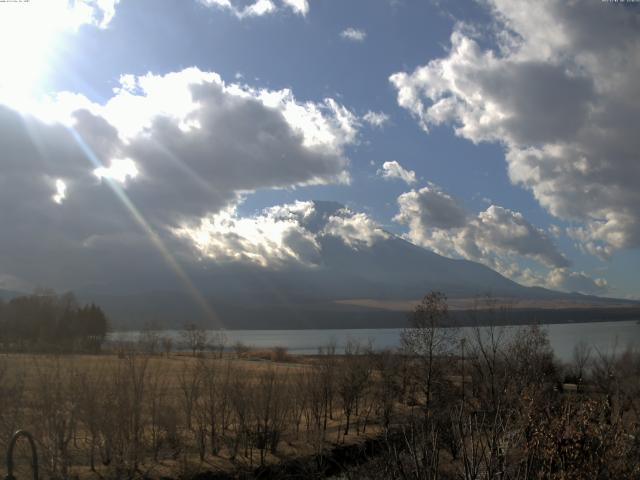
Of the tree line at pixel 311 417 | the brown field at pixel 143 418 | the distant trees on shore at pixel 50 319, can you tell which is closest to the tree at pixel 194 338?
the distant trees on shore at pixel 50 319

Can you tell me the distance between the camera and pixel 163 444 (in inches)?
1147

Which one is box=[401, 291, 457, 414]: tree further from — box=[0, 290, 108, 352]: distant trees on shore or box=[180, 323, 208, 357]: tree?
box=[180, 323, 208, 357]: tree

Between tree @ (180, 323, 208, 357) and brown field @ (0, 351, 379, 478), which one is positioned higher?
brown field @ (0, 351, 379, 478)

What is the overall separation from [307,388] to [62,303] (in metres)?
103

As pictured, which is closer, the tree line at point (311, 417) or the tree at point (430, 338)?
the tree line at point (311, 417)

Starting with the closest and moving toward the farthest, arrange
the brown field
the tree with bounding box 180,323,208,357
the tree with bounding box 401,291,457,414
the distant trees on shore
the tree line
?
1. the tree line
2. the brown field
3. the tree with bounding box 401,291,457,414
4. the distant trees on shore
5. the tree with bounding box 180,323,208,357

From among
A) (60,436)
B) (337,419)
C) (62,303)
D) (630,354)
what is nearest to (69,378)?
(60,436)

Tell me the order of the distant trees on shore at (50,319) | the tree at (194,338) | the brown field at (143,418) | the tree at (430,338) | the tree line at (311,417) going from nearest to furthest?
the tree line at (311,417) → the brown field at (143,418) → the tree at (430,338) → the distant trees on shore at (50,319) → the tree at (194,338)

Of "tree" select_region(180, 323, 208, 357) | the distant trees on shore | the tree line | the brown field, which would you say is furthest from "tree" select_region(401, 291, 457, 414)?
"tree" select_region(180, 323, 208, 357)

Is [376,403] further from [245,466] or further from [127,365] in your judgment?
[127,365]

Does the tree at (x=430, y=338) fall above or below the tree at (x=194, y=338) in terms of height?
above

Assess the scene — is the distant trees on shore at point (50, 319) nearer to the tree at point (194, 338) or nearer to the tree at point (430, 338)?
the tree at point (194, 338)

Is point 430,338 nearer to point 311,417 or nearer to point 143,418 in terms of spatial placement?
point 311,417

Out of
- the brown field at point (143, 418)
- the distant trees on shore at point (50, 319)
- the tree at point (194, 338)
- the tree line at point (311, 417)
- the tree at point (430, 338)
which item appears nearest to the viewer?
the tree line at point (311, 417)
